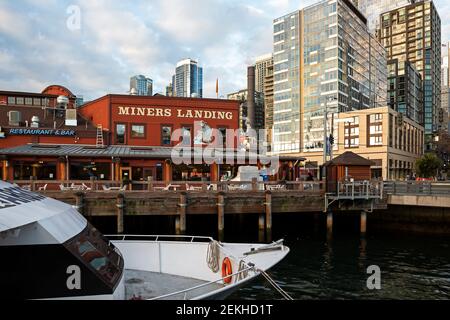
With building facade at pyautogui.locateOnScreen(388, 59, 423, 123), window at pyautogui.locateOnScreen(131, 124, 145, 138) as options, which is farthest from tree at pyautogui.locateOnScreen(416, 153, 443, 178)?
window at pyautogui.locateOnScreen(131, 124, 145, 138)

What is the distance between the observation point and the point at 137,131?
1277 inches

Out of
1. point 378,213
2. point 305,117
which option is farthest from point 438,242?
point 305,117

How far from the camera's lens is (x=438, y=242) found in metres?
21.2

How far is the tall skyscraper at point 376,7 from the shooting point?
163025 mm

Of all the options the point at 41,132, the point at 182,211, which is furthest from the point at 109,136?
the point at 182,211

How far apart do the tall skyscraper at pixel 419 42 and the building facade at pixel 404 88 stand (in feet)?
38.2

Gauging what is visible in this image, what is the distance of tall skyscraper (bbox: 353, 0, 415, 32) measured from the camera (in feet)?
535

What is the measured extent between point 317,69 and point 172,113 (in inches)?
3424

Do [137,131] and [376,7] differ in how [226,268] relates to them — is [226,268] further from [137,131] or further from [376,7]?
[376,7]

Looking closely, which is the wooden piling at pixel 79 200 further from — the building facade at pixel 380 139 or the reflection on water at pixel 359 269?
the building facade at pixel 380 139

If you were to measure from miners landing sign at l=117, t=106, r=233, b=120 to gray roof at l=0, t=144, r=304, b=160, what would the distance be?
3465 mm

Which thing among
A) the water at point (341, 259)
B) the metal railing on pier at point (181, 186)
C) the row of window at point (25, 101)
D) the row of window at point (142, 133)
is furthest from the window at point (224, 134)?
the row of window at point (25, 101)

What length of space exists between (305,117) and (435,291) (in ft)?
339

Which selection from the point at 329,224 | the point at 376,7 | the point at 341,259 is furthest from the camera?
the point at 376,7
